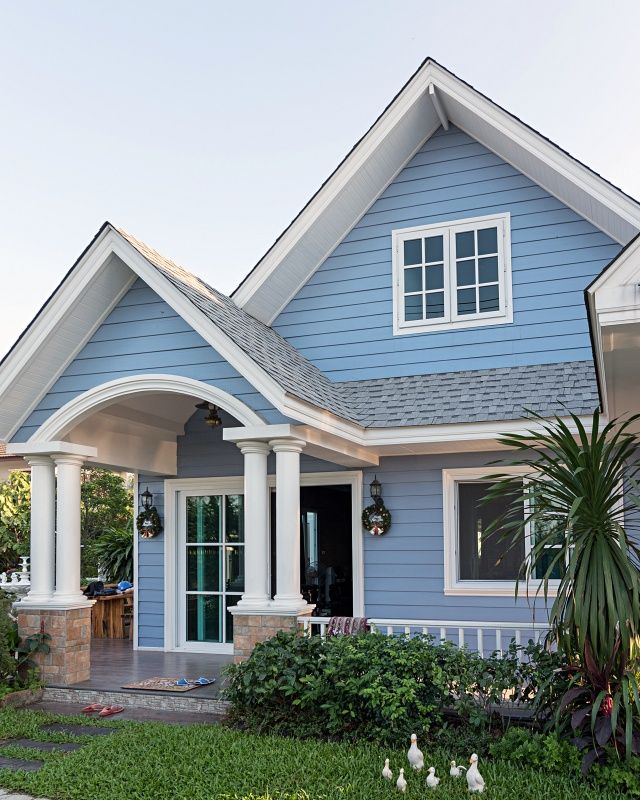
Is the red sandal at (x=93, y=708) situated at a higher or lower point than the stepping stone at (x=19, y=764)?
lower

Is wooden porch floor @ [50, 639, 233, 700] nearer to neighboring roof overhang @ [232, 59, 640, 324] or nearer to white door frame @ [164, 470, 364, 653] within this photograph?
white door frame @ [164, 470, 364, 653]

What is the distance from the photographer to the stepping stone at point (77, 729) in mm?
7082

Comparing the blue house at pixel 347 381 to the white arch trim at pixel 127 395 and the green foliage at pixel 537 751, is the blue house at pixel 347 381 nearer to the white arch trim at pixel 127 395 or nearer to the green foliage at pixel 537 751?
the white arch trim at pixel 127 395

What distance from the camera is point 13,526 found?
56.9 feet

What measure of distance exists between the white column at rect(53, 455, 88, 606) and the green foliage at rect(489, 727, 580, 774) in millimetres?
4746

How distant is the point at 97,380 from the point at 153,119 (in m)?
10.1

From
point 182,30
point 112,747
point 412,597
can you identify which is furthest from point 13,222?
point 112,747

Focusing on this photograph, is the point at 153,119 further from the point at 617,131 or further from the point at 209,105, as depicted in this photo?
the point at 617,131

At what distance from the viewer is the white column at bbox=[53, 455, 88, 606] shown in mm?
8758

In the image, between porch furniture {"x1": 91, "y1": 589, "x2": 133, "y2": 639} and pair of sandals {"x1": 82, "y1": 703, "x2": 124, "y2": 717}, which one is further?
porch furniture {"x1": 91, "y1": 589, "x2": 133, "y2": 639}

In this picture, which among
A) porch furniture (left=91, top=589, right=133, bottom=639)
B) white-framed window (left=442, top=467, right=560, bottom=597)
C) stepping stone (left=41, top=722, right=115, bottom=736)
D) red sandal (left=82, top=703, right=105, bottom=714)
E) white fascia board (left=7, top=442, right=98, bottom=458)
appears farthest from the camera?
porch furniture (left=91, top=589, right=133, bottom=639)

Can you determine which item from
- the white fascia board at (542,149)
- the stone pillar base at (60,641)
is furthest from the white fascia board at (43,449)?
the white fascia board at (542,149)

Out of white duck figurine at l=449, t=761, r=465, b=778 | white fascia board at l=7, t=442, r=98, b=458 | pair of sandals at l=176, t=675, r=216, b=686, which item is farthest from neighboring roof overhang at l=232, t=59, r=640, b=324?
white duck figurine at l=449, t=761, r=465, b=778

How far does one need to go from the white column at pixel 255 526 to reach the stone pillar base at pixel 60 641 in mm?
2002
